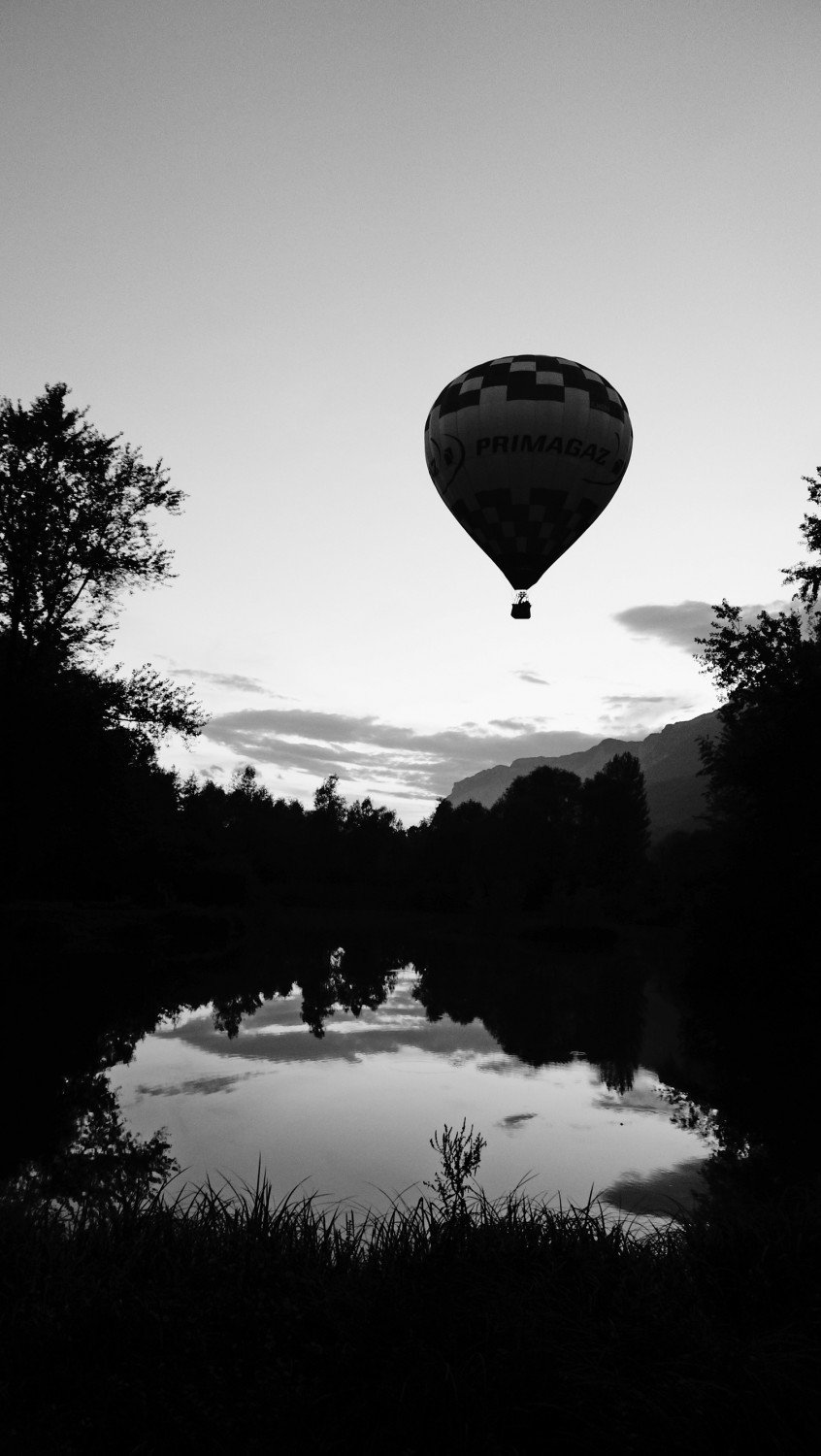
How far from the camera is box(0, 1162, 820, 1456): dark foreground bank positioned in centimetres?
385

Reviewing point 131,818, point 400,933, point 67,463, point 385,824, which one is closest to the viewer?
point 67,463

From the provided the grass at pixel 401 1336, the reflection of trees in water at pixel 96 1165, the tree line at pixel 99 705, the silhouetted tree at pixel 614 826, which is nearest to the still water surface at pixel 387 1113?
the reflection of trees in water at pixel 96 1165

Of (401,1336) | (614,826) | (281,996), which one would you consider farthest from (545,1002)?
(614,826)

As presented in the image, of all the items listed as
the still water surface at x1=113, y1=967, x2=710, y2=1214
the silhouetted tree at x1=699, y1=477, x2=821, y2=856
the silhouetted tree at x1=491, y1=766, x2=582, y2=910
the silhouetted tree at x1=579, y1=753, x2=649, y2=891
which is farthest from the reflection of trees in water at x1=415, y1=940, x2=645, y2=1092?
the silhouetted tree at x1=579, y1=753, x2=649, y2=891

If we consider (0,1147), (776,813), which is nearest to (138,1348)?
(0,1147)

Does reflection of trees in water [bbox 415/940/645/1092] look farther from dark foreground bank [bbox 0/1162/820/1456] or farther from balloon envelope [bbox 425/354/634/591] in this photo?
balloon envelope [bbox 425/354/634/591]

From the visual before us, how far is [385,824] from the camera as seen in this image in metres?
133

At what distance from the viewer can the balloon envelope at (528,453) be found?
19094mm

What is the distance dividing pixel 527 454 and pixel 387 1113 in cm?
1375

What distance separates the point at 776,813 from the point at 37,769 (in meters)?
16.5

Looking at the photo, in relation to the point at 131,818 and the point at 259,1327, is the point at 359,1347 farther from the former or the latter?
the point at 131,818

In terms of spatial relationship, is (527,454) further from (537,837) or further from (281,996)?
(537,837)

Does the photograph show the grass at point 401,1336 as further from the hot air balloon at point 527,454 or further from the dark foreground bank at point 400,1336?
the hot air balloon at point 527,454

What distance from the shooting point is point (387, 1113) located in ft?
33.5
